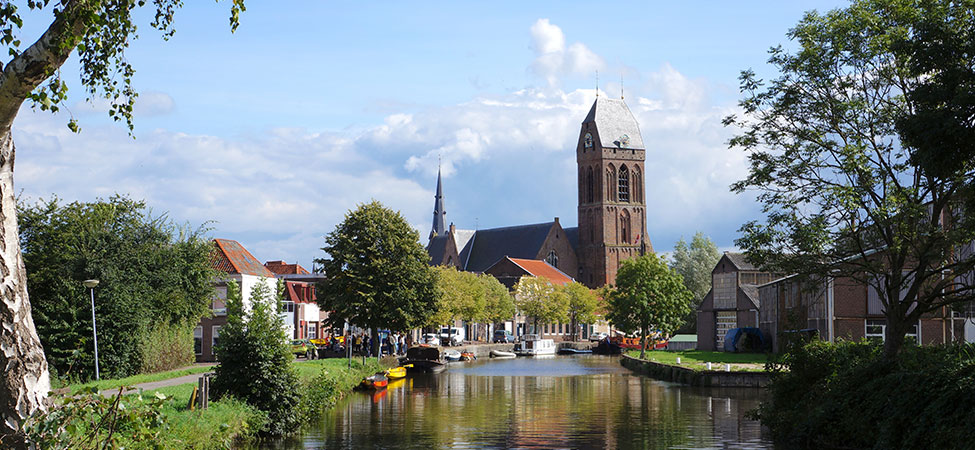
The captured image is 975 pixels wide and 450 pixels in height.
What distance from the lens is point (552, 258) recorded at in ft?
489

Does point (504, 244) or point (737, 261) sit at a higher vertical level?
point (504, 244)

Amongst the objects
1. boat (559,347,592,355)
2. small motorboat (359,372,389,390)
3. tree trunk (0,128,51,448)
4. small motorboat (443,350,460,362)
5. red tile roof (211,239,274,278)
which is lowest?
boat (559,347,592,355)

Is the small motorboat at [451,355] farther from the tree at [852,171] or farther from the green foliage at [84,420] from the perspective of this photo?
the green foliage at [84,420]

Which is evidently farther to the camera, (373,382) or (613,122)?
(613,122)

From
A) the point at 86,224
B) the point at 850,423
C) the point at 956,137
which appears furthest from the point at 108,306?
the point at 956,137

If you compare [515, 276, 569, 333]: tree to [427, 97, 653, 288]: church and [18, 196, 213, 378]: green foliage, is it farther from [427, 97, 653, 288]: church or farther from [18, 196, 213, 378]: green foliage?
[18, 196, 213, 378]: green foliage

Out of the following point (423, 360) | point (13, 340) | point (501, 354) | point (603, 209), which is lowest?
point (501, 354)

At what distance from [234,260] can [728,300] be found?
42.2 m

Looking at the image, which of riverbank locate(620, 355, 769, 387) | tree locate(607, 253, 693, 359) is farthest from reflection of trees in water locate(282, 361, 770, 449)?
tree locate(607, 253, 693, 359)

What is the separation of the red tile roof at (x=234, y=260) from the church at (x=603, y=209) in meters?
83.1

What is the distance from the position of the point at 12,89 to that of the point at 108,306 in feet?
94.0

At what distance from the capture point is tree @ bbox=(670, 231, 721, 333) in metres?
129

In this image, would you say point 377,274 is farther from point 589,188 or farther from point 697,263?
point 589,188

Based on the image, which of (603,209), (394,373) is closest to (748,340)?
(394,373)
